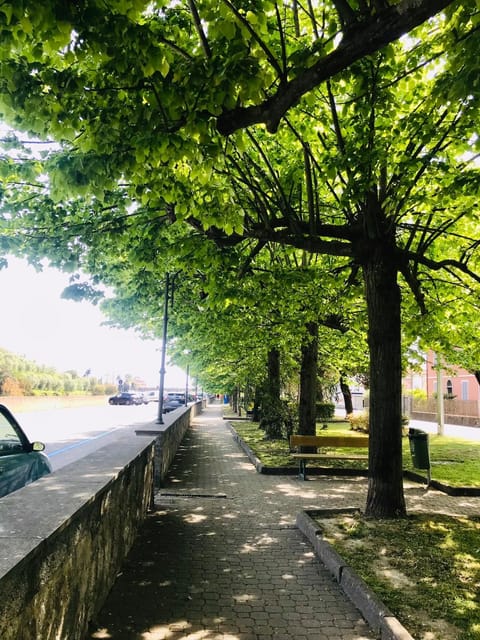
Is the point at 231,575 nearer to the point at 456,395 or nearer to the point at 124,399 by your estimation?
the point at 456,395

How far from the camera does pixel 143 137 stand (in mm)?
5000

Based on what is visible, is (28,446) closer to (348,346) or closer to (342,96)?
(342,96)

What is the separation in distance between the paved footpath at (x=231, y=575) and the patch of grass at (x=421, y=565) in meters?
0.38

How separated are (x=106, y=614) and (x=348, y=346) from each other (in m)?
15.3

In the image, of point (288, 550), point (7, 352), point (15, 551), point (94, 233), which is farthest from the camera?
point (7, 352)

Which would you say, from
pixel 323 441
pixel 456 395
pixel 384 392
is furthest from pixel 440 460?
pixel 456 395

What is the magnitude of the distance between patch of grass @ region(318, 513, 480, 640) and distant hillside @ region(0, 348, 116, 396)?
47.8 m

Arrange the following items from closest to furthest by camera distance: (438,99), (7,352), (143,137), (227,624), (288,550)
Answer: (227,624), (143,137), (438,99), (288,550), (7,352)

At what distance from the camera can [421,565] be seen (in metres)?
5.34

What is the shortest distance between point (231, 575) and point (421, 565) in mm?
1927

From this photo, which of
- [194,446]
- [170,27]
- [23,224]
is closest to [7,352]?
[194,446]

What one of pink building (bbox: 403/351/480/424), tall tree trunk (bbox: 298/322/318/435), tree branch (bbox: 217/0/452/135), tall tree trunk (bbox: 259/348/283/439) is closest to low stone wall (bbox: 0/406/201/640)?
tree branch (bbox: 217/0/452/135)

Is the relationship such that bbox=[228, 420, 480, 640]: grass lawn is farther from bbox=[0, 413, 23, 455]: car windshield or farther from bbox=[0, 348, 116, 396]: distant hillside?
bbox=[0, 348, 116, 396]: distant hillside

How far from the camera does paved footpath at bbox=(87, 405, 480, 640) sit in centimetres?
421
